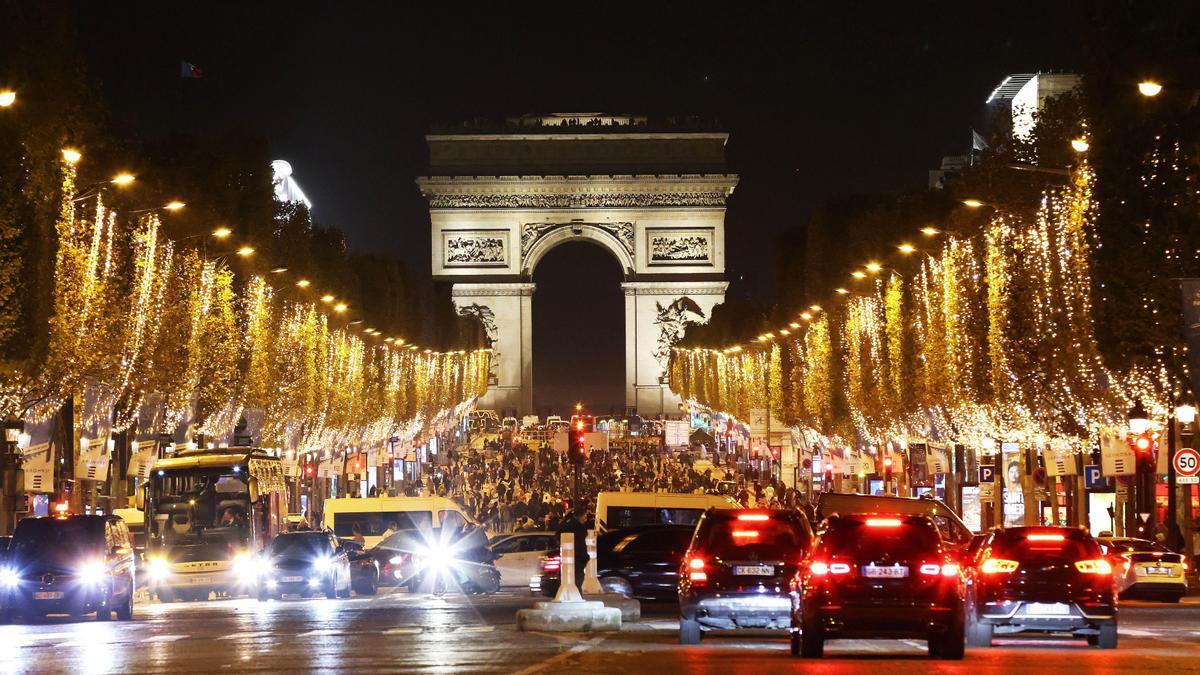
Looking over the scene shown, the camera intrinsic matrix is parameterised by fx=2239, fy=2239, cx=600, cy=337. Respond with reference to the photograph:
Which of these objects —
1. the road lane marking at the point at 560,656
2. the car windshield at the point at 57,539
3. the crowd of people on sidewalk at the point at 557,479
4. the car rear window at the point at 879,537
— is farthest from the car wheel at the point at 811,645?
the crowd of people on sidewalk at the point at 557,479

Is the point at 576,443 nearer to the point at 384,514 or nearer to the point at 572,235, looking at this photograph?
the point at 384,514

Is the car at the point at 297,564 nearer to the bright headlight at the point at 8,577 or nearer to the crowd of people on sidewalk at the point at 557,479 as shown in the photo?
the bright headlight at the point at 8,577

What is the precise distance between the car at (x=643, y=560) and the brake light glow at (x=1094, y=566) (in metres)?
9.38

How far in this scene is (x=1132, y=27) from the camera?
115 feet

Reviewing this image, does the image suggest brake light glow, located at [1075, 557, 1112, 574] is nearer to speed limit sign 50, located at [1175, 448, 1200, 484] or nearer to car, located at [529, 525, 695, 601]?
car, located at [529, 525, 695, 601]

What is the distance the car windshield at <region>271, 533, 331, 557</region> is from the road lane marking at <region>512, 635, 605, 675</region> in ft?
53.6

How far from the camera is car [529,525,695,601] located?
105ft

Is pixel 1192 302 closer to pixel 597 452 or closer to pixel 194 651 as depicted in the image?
pixel 194 651

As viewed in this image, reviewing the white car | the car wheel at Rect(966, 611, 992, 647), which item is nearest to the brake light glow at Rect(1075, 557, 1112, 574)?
the car wheel at Rect(966, 611, 992, 647)

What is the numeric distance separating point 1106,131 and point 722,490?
37.6m

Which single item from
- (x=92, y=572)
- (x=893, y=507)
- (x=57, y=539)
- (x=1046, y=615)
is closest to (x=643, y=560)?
(x=893, y=507)

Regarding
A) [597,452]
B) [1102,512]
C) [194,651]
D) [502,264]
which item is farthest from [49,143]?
[502,264]

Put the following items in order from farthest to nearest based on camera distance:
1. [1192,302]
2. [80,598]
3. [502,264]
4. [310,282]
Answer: [502,264]
[310,282]
[80,598]
[1192,302]

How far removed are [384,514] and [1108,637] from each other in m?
31.0
